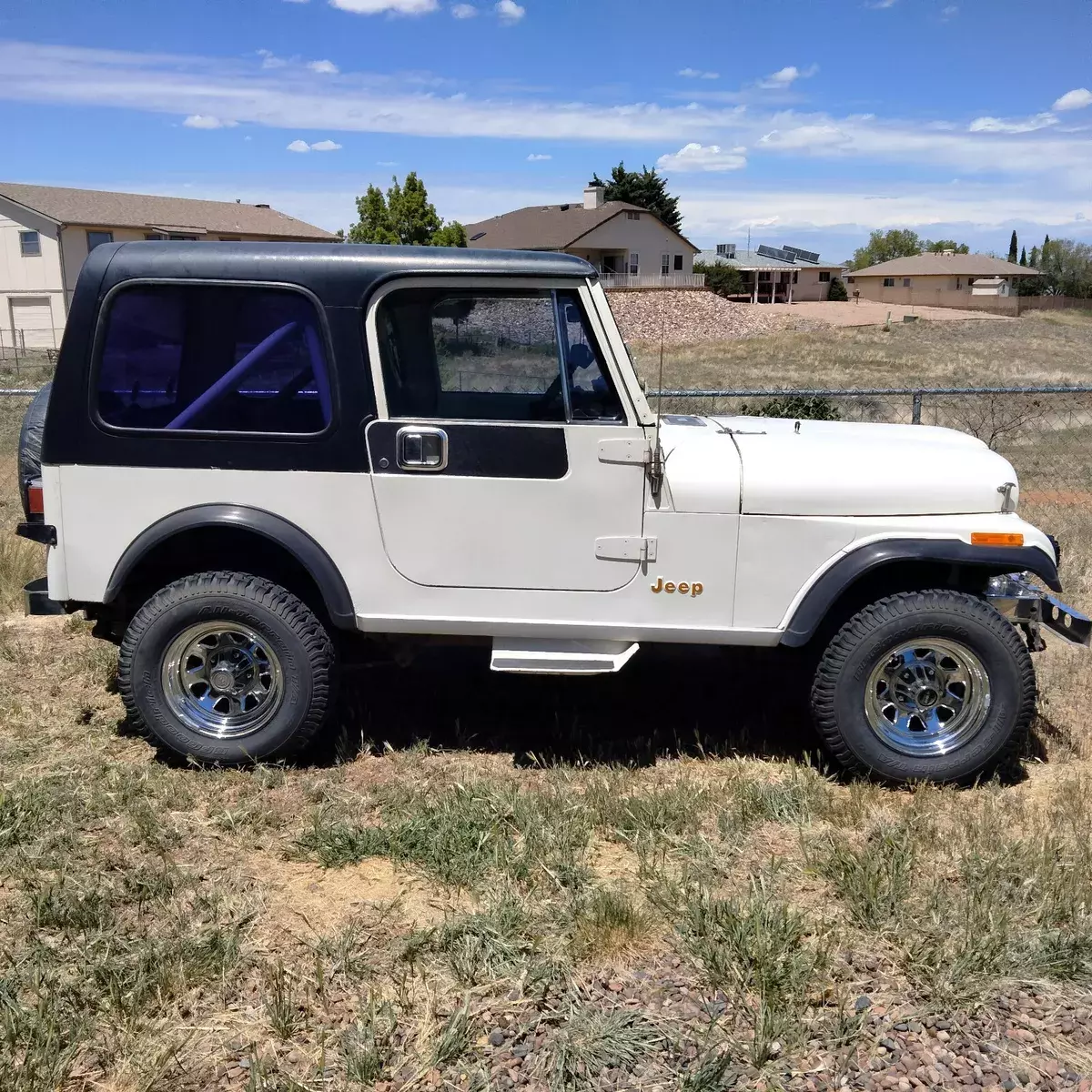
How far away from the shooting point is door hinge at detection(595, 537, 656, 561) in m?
4.23

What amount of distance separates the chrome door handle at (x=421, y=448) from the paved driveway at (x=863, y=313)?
158 feet

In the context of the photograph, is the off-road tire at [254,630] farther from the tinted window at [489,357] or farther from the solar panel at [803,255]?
the solar panel at [803,255]

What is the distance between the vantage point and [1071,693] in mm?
5539

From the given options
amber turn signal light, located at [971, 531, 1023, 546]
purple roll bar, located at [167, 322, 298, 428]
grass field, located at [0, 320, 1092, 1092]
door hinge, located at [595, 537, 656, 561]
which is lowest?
grass field, located at [0, 320, 1092, 1092]

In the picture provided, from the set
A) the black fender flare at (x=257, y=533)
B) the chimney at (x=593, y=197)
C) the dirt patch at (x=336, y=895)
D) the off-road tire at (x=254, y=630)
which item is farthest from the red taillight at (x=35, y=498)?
the chimney at (x=593, y=197)

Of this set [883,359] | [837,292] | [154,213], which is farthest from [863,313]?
[154,213]

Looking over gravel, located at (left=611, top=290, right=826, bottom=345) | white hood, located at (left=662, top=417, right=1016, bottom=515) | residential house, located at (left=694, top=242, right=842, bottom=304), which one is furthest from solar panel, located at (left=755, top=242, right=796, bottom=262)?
white hood, located at (left=662, top=417, right=1016, bottom=515)

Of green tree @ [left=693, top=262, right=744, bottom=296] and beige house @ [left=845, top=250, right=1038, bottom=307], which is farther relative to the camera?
beige house @ [left=845, top=250, right=1038, bottom=307]

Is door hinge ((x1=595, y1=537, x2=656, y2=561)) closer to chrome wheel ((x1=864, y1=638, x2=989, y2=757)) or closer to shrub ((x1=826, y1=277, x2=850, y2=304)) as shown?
chrome wheel ((x1=864, y1=638, x2=989, y2=757))

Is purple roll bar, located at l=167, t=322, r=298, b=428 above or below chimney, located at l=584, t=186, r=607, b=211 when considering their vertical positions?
below

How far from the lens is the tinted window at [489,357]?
13.8ft

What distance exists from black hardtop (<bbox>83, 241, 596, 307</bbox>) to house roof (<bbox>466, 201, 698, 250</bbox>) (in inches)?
1977

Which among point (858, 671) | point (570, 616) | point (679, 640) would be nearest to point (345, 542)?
point (570, 616)

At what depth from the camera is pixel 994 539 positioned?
13.9 ft
